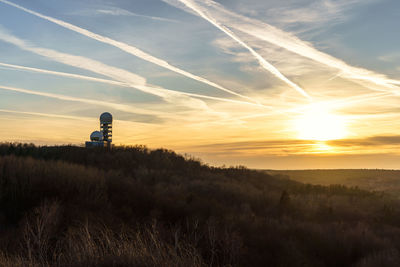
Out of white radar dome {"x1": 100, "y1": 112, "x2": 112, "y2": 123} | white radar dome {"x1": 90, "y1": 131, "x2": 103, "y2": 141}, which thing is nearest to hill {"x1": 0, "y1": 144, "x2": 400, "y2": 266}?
white radar dome {"x1": 90, "y1": 131, "x2": 103, "y2": 141}

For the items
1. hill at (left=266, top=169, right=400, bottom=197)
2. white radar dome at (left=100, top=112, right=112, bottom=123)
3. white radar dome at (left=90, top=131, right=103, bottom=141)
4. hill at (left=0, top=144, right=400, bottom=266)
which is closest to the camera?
hill at (left=0, top=144, right=400, bottom=266)

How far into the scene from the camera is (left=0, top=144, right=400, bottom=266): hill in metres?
8.32

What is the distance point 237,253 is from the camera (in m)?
10.3

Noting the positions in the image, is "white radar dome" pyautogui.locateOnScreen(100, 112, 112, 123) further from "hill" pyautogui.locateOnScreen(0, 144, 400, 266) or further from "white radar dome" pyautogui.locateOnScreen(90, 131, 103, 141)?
"hill" pyautogui.locateOnScreen(0, 144, 400, 266)

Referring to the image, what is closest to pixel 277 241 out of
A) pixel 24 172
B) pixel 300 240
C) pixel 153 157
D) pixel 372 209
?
pixel 300 240

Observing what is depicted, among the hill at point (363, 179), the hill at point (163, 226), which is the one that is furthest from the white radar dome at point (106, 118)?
the hill at point (363, 179)

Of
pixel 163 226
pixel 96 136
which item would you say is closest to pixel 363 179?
pixel 96 136

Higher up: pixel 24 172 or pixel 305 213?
pixel 24 172

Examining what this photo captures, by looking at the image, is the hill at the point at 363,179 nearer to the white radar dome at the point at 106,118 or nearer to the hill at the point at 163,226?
the white radar dome at the point at 106,118

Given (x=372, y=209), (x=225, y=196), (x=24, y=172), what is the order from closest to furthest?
(x=24, y=172), (x=225, y=196), (x=372, y=209)

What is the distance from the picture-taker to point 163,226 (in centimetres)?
1316

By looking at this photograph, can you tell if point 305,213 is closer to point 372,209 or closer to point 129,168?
point 372,209

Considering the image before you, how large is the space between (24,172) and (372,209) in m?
19.8

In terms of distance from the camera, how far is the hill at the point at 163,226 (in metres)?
8.32
